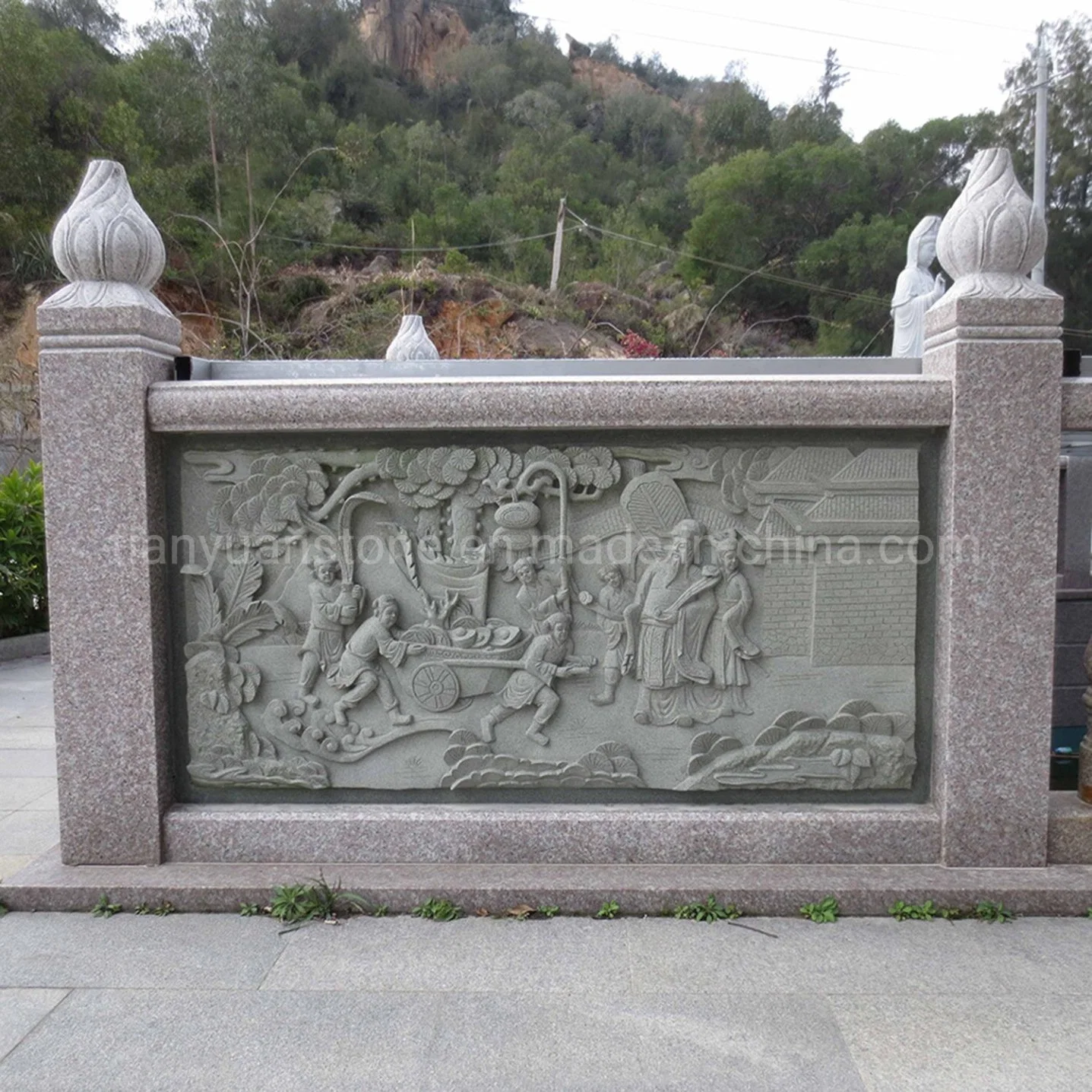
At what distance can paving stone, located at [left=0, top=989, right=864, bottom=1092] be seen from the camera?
261cm

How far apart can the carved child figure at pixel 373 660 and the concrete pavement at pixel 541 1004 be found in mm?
869

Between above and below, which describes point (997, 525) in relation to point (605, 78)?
below

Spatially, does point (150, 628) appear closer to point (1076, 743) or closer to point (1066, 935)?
point (1066, 935)

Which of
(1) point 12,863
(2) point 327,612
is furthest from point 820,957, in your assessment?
(1) point 12,863

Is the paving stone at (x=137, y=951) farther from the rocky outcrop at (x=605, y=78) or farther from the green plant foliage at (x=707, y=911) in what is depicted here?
the rocky outcrop at (x=605, y=78)

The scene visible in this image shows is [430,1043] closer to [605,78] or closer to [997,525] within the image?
[997,525]

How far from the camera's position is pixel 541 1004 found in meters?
2.97

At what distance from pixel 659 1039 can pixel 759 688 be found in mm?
1507

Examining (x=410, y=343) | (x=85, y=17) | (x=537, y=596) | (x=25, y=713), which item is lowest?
(x=25, y=713)

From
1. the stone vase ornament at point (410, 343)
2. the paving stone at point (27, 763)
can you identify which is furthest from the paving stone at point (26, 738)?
the stone vase ornament at point (410, 343)

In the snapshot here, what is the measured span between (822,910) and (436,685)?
1803mm

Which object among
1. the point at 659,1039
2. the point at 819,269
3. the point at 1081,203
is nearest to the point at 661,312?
the point at 819,269

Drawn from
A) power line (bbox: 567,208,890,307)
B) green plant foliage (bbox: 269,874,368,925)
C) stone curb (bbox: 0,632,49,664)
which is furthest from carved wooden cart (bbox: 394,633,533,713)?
power line (bbox: 567,208,890,307)

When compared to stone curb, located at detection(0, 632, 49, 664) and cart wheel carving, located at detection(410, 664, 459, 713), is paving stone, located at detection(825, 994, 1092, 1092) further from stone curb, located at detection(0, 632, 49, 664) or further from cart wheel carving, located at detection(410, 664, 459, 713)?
stone curb, located at detection(0, 632, 49, 664)
